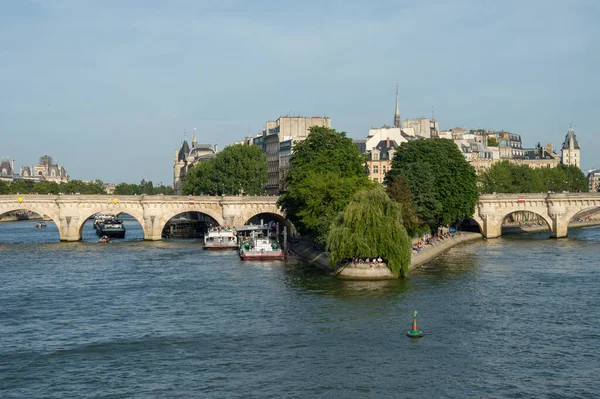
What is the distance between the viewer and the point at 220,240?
9531 cm

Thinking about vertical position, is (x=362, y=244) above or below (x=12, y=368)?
above

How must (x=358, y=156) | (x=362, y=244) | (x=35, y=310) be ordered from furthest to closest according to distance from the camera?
(x=358, y=156) < (x=362, y=244) < (x=35, y=310)

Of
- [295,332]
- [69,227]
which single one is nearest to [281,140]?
[69,227]

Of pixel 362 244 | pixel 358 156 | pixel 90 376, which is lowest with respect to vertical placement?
pixel 90 376

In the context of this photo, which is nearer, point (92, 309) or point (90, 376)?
point (90, 376)

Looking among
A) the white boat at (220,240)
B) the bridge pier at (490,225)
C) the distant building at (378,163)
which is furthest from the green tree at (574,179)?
the white boat at (220,240)

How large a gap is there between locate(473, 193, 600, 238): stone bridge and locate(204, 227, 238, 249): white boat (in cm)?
3108

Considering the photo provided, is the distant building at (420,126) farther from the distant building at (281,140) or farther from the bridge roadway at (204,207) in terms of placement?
the bridge roadway at (204,207)

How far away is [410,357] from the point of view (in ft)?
130

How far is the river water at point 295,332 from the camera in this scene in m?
35.8

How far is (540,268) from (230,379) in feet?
133

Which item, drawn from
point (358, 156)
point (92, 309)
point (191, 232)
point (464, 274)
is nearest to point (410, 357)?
point (92, 309)

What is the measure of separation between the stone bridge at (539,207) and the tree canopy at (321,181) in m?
19.3

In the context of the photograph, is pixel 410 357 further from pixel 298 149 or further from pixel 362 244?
pixel 298 149
